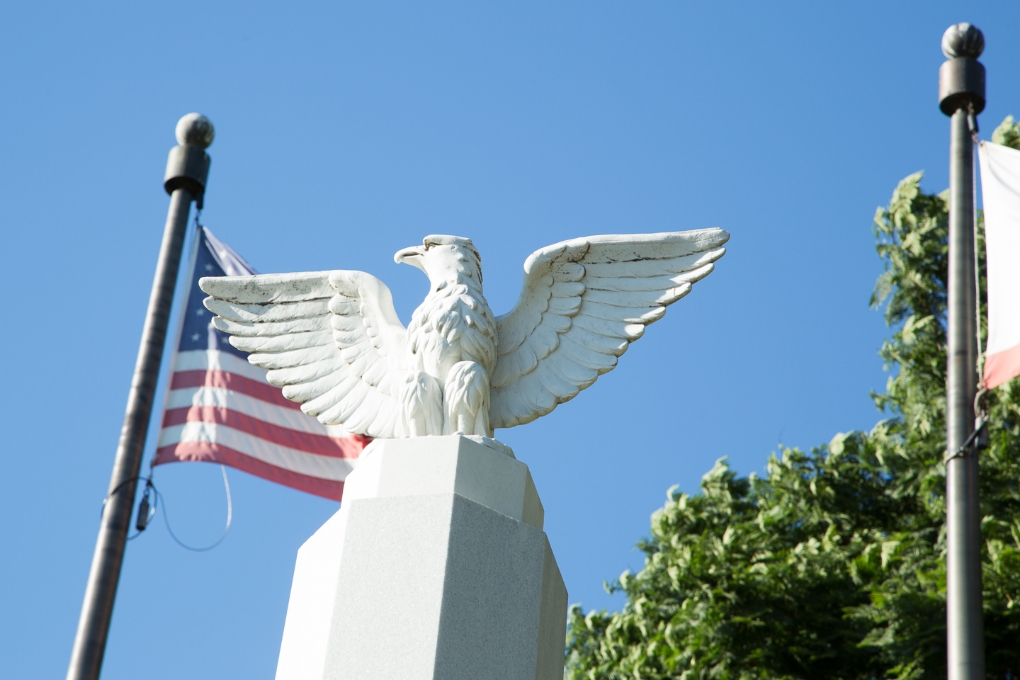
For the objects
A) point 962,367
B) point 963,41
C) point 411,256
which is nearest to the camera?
point 411,256

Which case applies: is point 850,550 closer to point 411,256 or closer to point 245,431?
point 245,431

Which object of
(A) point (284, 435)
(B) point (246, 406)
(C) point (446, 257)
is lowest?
(C) point (446, 257)

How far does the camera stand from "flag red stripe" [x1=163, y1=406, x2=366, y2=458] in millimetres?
10234

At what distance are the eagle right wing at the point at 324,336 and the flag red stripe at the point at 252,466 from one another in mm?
3463

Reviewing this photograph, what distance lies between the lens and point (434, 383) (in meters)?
6.00

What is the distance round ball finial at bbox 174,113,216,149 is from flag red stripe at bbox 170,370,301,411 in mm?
2182

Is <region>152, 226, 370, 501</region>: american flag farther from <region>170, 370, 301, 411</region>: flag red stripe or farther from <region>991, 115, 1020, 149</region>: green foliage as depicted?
<region>991, 115, 1020, 149</region>: green foliage

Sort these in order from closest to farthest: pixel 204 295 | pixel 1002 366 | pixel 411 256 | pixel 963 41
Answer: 1. pixel 411 256
2. pixel 1002 366
3. pixel 963 41
4. pixel 204 295

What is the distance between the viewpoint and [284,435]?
1025cm

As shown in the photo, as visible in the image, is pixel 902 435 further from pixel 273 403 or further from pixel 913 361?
pixel 273 403

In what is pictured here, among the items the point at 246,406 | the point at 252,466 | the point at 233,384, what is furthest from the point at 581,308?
the point at 233,384

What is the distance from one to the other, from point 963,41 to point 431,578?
678 centimetres

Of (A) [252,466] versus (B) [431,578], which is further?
(A) [252,466]

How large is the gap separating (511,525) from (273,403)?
5.27m
